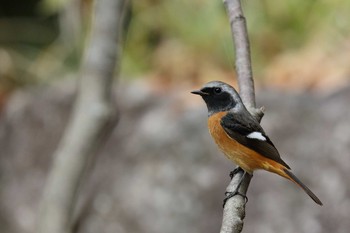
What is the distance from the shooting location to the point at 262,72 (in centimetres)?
738

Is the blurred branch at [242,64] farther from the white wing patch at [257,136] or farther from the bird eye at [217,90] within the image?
the bird eye at [217,90]

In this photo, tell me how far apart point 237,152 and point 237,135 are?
9cm

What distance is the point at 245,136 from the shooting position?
3.38 meters

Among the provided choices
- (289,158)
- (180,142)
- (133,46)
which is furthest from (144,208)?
(133,46)

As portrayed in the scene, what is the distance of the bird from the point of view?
328 centimetres

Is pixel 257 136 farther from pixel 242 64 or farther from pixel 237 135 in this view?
pixel 242 64

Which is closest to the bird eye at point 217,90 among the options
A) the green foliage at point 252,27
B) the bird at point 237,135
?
the bird at point 237,135

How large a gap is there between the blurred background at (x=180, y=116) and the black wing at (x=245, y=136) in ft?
6.09

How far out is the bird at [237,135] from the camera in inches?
129

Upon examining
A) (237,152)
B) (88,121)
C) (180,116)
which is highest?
(180,116)

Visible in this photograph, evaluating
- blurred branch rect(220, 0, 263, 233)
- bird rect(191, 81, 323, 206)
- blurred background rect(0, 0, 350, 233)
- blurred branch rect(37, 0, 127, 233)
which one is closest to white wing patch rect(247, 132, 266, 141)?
bird rect(191, 81, 323, 206)

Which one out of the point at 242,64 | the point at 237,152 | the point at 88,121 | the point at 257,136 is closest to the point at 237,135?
the point at 237,152

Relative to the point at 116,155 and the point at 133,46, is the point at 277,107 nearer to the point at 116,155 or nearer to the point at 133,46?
the point at 116,155

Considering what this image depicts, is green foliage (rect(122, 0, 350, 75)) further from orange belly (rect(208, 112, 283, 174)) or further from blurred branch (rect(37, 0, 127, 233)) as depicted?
orange belly (rect(208, 112, 283, 174))
